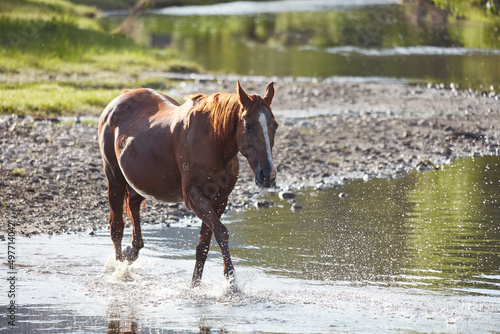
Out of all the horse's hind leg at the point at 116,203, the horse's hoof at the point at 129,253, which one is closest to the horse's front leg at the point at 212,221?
the horse's hoof at the point at 129,253

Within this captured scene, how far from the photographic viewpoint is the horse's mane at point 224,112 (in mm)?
7652

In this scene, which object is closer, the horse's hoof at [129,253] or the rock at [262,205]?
the horse's hoof at [129,253]

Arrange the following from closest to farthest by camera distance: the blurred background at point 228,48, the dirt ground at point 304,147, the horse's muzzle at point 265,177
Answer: the horse's muzzle at point 265,177
the dirt ground at point 304,147
the blurred background at point 228,48

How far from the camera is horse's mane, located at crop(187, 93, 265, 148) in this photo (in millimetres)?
7652

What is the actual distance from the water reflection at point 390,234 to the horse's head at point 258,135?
2077mm

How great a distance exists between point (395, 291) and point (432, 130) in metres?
11.5

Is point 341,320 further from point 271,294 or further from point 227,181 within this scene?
point 227,181

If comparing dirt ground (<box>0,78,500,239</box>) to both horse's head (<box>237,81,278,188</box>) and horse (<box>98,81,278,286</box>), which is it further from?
horse's head (<box>237,81,278,188</box>)

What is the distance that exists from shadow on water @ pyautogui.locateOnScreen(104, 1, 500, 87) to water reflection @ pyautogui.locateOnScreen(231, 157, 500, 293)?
9898 millimetres

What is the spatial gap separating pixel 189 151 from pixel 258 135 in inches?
38.8

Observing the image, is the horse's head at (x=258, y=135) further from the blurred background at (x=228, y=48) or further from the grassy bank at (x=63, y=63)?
the grassy bank at (x=63, y=63)

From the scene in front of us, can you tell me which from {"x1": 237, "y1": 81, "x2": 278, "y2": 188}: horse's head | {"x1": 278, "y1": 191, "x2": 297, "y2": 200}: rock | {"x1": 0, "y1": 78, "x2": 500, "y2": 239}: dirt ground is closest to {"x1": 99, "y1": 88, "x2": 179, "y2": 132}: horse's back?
{"x1": 237, "y1": 81, "x2": 278, "y2": 188}: horse's head

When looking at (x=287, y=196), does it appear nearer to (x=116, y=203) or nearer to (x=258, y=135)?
(x=116, y=203)

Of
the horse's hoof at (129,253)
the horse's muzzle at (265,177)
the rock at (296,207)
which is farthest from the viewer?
the rock at (296,207)
